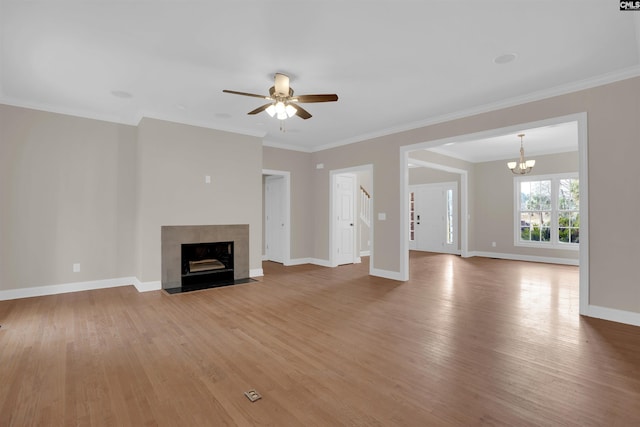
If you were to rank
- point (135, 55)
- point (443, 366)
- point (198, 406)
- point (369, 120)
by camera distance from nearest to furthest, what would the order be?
→ point (198, 406), point (443, 366), point (135, 55), point (369, 120)

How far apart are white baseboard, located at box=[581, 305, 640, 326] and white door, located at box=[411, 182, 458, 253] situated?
19.3ft

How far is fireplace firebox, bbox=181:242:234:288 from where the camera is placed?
5449 millimetres

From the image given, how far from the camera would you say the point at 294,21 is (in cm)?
262

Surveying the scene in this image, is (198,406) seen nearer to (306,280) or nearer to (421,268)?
(306,280)

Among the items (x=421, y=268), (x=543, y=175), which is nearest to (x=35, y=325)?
(x=421, y=268)

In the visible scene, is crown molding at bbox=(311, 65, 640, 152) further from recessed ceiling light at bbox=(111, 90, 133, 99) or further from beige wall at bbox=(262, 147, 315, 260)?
recessed ceiling light at bbox=(111, 90, 133, 99)

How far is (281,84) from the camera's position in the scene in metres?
3.52

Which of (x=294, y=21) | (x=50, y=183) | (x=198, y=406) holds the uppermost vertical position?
(x=294, y=21)

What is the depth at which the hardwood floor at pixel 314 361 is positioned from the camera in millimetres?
1938

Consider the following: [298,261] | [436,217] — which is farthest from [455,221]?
[298,261]

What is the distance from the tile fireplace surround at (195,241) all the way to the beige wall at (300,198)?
174 cm

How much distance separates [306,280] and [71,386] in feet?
12.7

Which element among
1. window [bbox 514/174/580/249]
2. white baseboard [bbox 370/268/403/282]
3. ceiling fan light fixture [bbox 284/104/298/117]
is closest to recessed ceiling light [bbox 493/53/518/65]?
ceiling fan light fixture [bbox 284/104/298/117]

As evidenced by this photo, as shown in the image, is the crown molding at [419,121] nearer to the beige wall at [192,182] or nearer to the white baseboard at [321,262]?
the beige wall at [192,182]
